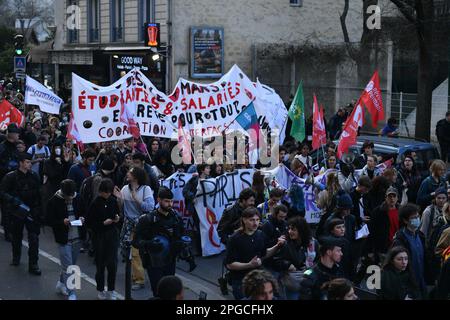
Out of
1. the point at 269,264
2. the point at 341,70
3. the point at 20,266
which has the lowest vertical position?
the point at 20,266

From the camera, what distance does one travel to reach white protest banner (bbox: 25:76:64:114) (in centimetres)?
1631

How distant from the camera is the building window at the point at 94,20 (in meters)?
32.2

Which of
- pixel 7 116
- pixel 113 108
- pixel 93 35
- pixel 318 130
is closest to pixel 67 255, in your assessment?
pixel 113 108

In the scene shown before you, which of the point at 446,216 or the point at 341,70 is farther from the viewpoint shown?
the point at 341,70

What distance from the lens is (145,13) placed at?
2888 centimetres

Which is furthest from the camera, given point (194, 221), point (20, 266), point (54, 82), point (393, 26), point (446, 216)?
point (54, 82)

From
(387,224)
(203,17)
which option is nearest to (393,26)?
(203,17)

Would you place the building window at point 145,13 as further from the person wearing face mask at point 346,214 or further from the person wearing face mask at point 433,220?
the person wearing face mask at point 346,214

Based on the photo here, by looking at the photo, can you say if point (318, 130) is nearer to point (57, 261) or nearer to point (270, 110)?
point (270, 110)

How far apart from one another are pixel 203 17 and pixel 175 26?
1167 millimetres

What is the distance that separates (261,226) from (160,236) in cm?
108

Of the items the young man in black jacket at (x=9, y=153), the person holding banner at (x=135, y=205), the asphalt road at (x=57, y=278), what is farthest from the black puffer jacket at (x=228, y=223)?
the young man in black jacket at (x=9, y=153)

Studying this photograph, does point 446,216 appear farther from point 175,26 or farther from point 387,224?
point 175,26
